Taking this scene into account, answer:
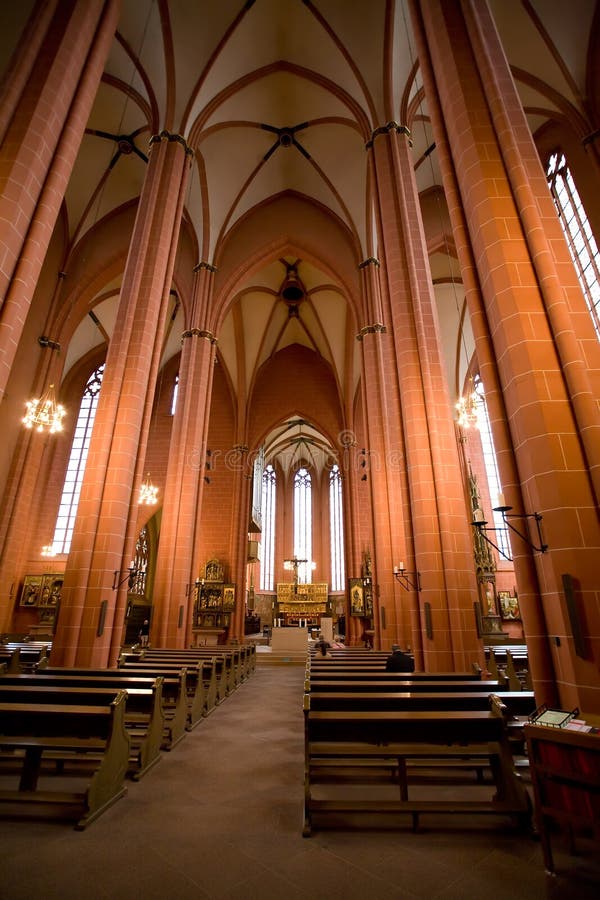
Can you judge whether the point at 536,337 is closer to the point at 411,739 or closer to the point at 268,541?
the point at 411,739

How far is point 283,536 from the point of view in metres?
31.1

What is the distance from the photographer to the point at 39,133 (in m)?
5.51

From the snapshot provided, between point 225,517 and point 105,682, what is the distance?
52.3 ft

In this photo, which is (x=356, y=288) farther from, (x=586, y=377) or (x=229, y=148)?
(x=586, y=377)

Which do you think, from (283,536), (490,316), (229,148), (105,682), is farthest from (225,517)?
(490,316)

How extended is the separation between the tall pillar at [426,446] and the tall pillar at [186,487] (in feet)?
21.5

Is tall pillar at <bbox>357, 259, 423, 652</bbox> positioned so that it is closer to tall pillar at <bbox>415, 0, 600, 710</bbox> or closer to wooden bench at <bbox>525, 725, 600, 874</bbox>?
tall pillar at <bbox>415, 0, 600, 710</bbox>

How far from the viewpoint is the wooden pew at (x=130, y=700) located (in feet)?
12.7

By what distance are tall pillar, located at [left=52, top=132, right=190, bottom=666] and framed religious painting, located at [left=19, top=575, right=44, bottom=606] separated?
39.1ft

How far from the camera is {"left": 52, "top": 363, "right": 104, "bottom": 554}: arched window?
18406 mm

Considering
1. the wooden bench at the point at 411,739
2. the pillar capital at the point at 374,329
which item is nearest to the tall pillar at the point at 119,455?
the wooden bench at the point at 411,739

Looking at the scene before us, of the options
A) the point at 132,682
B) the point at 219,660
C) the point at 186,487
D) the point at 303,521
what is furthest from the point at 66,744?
the point at 303,521

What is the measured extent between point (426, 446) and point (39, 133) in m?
7.05

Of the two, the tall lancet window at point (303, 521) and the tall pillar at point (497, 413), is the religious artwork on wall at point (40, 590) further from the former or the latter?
the tall pillar at point (497, 413)
